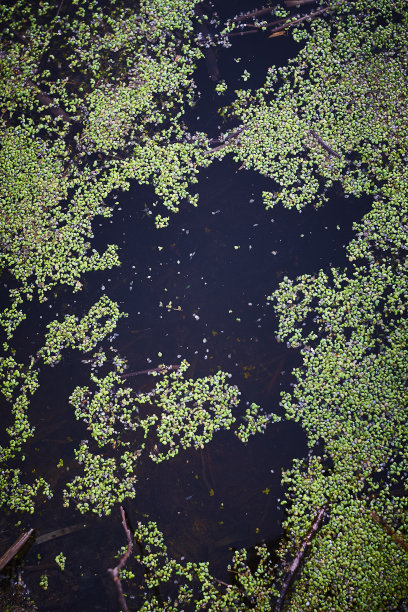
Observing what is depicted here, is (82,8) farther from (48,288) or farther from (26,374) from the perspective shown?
(26,374)

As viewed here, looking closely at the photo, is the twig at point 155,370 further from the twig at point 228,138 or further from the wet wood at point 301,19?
the wet wood at point 301,19

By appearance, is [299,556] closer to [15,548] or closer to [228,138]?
[15,548]

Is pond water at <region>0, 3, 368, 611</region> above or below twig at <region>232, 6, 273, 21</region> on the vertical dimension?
below

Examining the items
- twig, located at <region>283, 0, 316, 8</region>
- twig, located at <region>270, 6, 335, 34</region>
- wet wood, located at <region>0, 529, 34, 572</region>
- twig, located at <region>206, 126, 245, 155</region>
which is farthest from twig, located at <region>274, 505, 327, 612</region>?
twig, located at <region>283, 0, 316, 8</region>

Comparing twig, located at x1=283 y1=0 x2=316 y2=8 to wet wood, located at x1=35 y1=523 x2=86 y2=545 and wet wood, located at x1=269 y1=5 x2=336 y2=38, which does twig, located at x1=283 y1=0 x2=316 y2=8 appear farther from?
wet wood, located at x1=35 y1=523 x2=86 y2=545

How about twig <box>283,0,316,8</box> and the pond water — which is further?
twig <box>283,0,316,8</box>

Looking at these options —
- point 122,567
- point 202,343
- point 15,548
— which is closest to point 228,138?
point 202,343

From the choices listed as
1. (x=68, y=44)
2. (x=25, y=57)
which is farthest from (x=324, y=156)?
(x=25, y=57)

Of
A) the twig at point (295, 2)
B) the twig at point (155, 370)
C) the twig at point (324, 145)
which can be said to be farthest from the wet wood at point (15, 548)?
the twig at point (295, 2)
